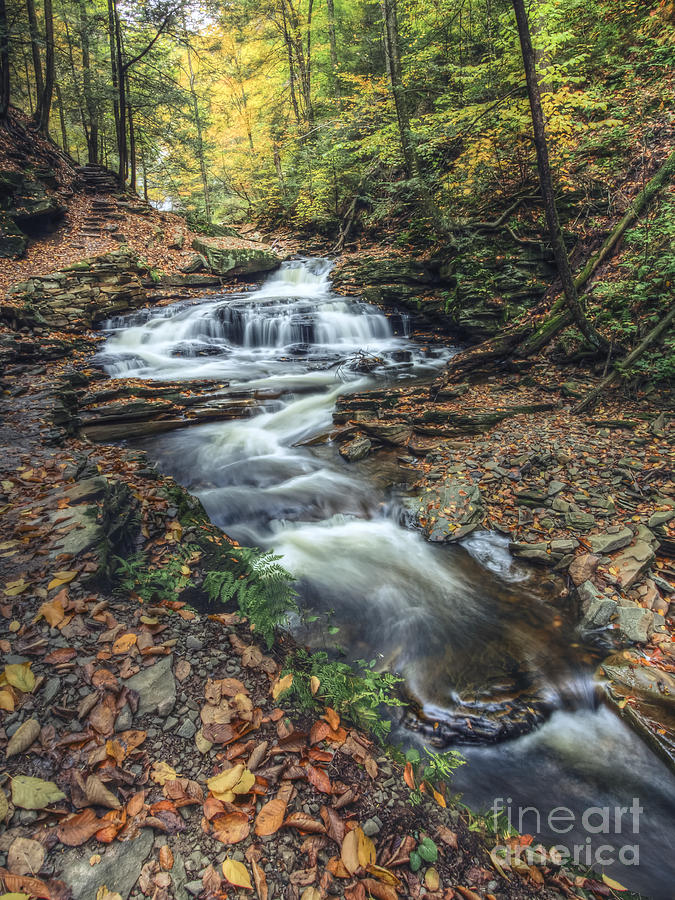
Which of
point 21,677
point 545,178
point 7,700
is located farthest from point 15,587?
point 545,178

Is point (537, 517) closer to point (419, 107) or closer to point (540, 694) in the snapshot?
point (540, 694)

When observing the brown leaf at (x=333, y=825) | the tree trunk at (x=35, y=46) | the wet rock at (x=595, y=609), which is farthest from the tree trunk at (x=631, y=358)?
the tree trunk at (x=35, y=46)

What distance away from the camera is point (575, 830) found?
102 inches

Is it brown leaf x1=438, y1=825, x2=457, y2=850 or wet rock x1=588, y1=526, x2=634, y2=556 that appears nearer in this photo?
brown leaf x1=438, y1=825, x2=457, y2=850

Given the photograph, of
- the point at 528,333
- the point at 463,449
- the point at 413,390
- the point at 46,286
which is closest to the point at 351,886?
the point at 463,449

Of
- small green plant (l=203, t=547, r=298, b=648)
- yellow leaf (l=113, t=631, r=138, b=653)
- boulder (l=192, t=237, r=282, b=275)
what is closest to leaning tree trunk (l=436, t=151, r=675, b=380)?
small green plant (l=203, t=547, r=298, b=648)

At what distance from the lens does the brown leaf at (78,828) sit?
1.62 meters

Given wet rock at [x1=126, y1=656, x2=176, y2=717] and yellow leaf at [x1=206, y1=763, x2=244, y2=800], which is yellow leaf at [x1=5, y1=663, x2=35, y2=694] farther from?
yellow leaf at [x1=206, y1=763, x2=244, y2=800]

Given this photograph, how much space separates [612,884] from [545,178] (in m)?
8.21

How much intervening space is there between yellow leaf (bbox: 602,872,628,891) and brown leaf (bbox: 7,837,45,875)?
2.80m

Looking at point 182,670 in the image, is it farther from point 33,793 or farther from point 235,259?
point 235,259

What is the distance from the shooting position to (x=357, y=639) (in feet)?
13.3

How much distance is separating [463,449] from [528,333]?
3696 mm

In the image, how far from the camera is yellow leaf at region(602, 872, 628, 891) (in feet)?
7.29
